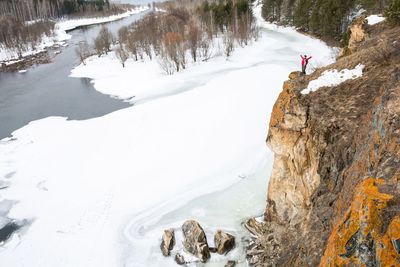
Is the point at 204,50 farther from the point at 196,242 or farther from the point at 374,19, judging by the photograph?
the point at 196,242

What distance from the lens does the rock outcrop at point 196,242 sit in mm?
13453

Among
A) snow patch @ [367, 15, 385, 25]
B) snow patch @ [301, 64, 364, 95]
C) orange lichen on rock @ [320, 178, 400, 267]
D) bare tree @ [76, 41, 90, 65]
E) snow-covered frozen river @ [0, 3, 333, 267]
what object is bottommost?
snow-covered frozen river @ [0, 3, 333, 267]

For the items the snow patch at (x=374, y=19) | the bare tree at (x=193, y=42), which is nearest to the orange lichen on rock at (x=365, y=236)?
the snow patch at (x=374, y=19)

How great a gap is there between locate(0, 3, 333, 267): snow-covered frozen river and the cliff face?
2.92m

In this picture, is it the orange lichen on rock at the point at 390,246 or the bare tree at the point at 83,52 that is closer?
the orange lichen on rock at the point at 390,246

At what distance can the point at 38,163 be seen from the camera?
23.4 meters

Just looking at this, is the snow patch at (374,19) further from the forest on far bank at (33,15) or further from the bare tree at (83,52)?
the forest on far bank at (33,15)

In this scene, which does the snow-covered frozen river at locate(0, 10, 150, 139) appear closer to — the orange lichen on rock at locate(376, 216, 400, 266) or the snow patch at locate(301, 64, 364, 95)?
the snow patch at locate(301, 64, 364, 95)

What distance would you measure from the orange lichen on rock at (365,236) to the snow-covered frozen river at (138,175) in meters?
7.57

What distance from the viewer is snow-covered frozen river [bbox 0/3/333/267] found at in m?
15.5

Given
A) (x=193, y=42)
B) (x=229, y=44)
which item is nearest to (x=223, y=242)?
(x=193, y=42)

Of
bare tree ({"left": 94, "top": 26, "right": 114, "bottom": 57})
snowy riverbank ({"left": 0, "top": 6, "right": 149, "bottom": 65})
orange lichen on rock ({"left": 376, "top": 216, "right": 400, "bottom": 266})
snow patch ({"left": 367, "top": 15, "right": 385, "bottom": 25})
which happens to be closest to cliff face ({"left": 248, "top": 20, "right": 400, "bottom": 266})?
orange lichen on rock ({"left": 376, "top": 216, "right": 400, "bottom": 266})

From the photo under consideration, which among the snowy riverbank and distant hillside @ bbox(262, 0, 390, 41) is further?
the snowy riverbank

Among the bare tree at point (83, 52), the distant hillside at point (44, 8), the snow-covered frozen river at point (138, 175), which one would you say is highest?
the distant hillside at point (44, 8)
